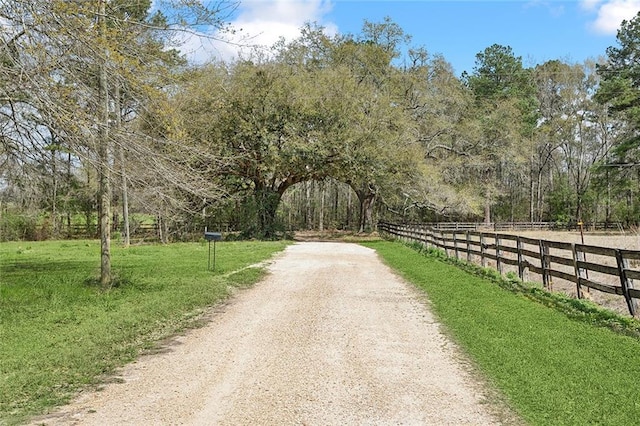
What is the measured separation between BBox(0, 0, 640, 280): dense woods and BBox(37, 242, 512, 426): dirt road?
3000 millimetres

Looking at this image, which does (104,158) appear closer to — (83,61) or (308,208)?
(83,61)

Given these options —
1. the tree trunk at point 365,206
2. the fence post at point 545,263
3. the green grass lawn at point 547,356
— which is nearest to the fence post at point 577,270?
the green grass lawn at point 547,356

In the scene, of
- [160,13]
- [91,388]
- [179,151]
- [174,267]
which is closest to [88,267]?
[174,267]

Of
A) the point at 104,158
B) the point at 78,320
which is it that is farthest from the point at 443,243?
the point at 78,320

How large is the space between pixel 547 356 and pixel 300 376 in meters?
2.79

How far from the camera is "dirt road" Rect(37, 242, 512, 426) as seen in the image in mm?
4320

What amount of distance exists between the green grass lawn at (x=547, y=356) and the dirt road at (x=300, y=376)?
34cm

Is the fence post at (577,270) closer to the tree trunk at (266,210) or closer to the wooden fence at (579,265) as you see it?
the wooden fence at (579,265)

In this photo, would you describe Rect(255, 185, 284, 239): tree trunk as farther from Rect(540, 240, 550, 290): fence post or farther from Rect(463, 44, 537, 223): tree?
Rect(540, 240, 550, 290): fence post

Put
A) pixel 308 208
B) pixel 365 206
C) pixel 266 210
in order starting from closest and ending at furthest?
pixel 266 210 < pixel 365 206 < pixel 308 208

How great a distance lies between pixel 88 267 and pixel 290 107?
1692cm

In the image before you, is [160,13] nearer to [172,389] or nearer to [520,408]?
[172,389]

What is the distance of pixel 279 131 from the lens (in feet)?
Answer: 98.5

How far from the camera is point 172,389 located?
4984 millimetres
